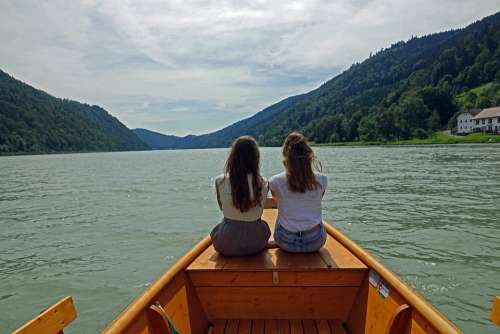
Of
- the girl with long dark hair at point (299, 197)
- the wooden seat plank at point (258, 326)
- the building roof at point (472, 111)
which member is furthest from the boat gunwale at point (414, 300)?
the building roof at point (472, 111)

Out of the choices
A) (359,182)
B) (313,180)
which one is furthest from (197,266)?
(359,182)

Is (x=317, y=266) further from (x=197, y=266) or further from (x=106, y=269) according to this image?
(x=106, y=269)

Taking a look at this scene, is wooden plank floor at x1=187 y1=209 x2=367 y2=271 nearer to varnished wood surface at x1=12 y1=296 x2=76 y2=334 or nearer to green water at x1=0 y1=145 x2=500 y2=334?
varnished wood surface at x1=12 y1=296 x2=76 y2=334

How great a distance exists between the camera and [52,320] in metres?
2.63

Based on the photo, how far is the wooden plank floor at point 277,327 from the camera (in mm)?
3953

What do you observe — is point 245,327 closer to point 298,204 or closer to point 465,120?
point 298,204

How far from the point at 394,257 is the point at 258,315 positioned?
5815 millimetres

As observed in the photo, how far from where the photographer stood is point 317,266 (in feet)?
13.2

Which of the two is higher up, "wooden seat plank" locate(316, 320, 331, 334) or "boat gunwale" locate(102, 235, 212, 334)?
"boat gunwale" locate(102, 235, 212, 334)

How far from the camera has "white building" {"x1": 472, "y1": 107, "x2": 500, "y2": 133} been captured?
95.5 metres

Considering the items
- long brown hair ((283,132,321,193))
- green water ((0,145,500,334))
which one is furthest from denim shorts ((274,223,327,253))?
green water ((0,145,500,334))

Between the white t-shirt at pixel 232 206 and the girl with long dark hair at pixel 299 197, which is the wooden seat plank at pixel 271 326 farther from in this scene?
the white t-shirt at pixel 232 206

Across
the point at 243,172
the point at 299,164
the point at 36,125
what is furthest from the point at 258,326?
the point at 36,125

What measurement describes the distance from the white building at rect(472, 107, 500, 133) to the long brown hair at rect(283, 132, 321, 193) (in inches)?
4202
